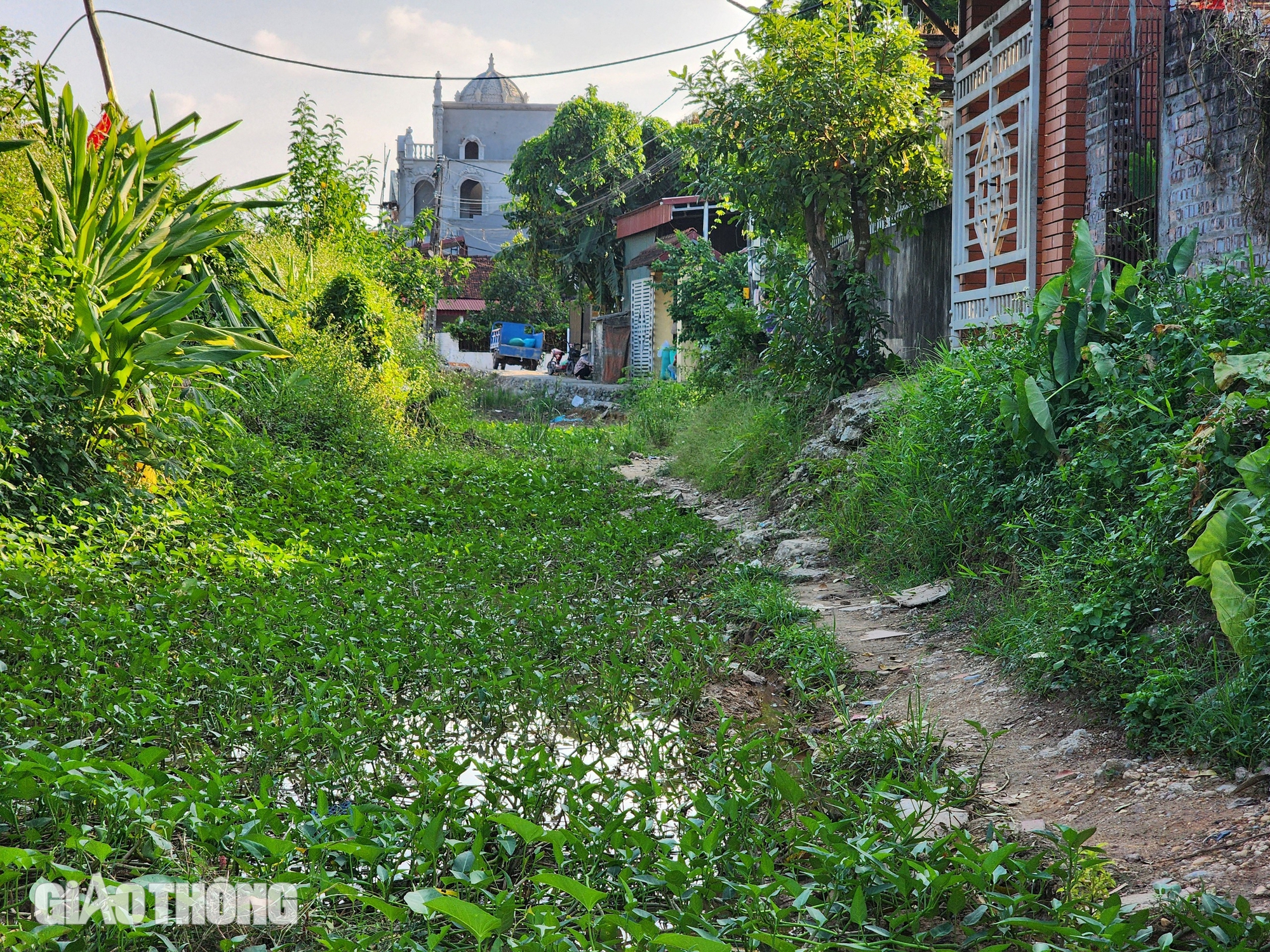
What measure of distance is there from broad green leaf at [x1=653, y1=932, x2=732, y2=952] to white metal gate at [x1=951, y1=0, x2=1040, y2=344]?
16.6ft

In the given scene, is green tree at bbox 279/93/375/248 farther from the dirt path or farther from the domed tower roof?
the domed tower roof

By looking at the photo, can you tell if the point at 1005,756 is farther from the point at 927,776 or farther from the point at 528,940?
the point at 528,940

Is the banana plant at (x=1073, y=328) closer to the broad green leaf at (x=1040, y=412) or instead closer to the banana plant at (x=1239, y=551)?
the broad green leaf at (x=1040, y=412)

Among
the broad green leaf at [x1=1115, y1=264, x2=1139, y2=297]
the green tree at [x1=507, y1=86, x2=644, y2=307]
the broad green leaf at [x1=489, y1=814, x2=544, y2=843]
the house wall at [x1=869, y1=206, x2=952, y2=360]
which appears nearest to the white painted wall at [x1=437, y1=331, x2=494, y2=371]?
→ the green tree at [x1=507, y1=86, x2=644, y2=307]

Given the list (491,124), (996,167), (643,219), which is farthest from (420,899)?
(491,124)

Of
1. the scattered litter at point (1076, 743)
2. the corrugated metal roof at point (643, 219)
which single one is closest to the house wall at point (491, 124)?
the corrugated metal roof at point (643, 219)

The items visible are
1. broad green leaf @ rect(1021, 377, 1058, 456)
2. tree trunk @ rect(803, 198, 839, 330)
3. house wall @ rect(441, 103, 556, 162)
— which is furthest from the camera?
house wall @ rect(441, 103, 556, 162)

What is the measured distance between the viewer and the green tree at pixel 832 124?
8625mm

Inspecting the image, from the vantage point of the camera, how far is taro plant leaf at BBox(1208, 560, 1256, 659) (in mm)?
2793

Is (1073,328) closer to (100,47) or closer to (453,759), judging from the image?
(453,759)

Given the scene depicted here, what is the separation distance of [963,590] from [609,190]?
82.2 feet

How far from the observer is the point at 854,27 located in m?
9.51

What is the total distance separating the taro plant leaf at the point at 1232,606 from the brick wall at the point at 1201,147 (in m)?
2.44

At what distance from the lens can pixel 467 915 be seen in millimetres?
1941
